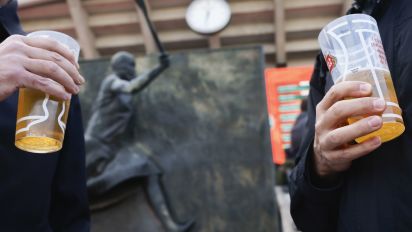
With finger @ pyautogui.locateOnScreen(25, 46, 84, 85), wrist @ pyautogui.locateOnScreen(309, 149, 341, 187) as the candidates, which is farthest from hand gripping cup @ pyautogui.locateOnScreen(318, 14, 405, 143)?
finger @ pyautogui.locateOnScreen(25, 46, 84, 85)

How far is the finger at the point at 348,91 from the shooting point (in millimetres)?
570

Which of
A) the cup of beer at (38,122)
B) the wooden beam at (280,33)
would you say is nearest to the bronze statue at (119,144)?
the wooden beam at (280,33)

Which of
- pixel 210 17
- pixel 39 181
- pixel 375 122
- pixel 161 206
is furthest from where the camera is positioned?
pixel 210 17

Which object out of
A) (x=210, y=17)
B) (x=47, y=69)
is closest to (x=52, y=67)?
(x=47, y=69)

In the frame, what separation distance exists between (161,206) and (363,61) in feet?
8.41

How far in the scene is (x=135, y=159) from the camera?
122 inches

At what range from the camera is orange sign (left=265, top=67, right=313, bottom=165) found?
494 cm

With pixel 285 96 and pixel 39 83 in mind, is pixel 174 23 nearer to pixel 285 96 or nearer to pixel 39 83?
pixel 285 96

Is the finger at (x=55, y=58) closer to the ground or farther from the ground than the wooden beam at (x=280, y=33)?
farther from the ground

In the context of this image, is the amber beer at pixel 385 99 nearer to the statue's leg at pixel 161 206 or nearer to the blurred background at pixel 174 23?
the statue's leg at pixel 161 206

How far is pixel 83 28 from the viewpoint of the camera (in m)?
4.93

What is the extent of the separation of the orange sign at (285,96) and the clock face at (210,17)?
1.07 meters

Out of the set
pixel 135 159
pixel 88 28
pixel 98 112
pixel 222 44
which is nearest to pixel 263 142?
pixel 135 159

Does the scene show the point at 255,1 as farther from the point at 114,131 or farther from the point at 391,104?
the point at 391,104
